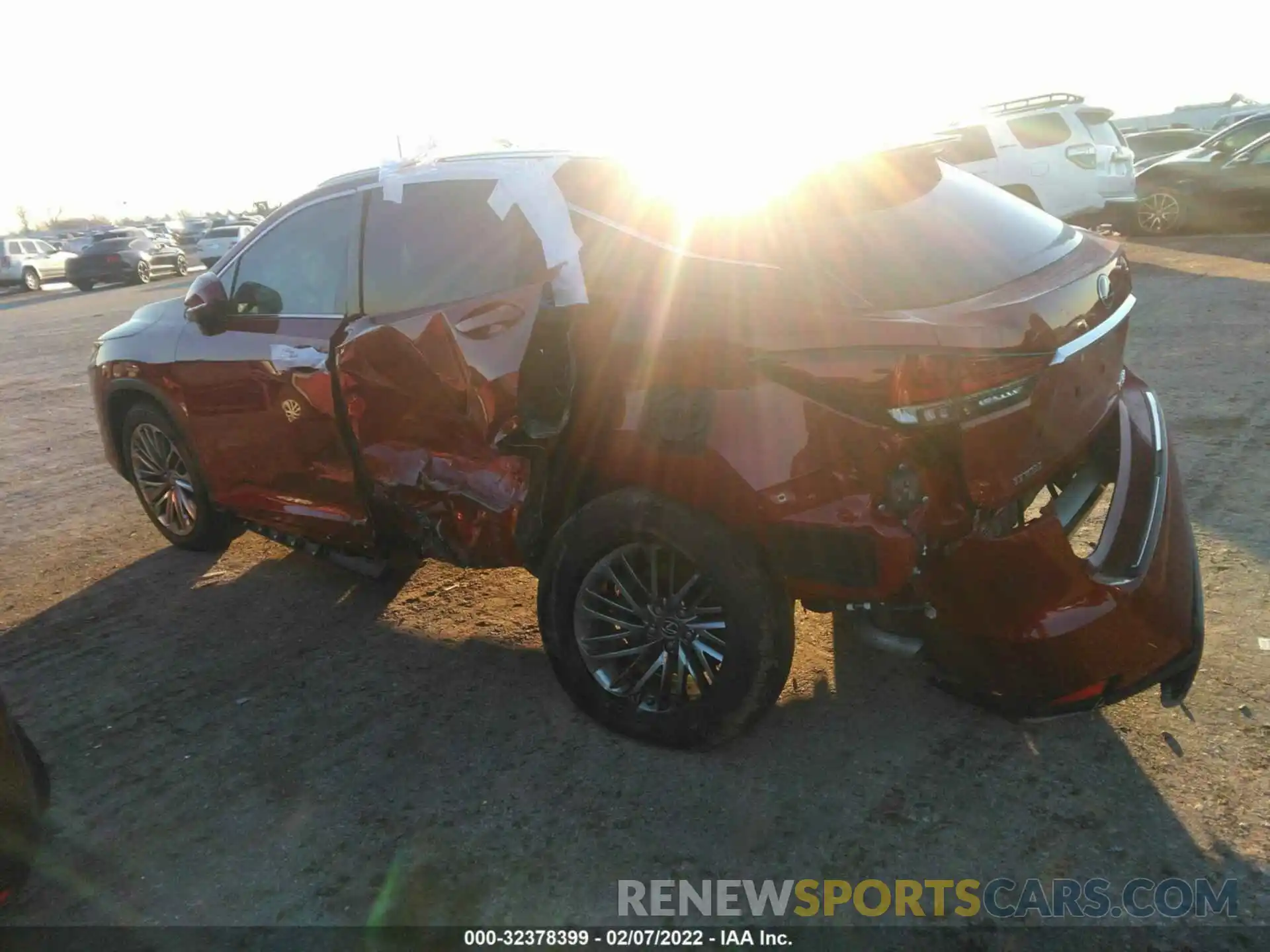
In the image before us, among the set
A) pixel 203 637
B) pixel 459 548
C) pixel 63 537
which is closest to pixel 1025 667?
pixel 459 548

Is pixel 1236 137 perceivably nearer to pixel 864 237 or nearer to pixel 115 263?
pixel 864 237

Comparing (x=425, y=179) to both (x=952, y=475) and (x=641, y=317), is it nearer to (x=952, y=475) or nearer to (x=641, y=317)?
(x=641, y=317)

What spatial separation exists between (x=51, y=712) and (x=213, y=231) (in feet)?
106

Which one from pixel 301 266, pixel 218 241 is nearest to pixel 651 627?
pixel 301 266

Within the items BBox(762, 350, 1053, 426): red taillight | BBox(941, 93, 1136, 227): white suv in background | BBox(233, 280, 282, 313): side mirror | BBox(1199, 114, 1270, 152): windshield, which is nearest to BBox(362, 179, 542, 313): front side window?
BBox(233, 280, 282, 313): side mirror

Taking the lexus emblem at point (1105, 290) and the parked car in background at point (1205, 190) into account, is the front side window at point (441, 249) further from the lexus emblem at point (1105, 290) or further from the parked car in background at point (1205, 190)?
the parked car in background at point (1205, 190)

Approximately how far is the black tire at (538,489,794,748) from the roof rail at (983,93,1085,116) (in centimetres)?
1244

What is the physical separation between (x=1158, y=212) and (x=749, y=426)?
49.3 ft

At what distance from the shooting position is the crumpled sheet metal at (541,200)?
309 cm

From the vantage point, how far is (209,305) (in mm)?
4254

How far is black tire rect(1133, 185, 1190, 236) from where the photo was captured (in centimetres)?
1474

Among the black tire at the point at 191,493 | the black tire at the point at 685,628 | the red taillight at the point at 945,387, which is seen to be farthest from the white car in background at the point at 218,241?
the red taillight at the point at 945,387

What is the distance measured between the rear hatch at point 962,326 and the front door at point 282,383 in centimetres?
202

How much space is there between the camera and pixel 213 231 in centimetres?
3244
